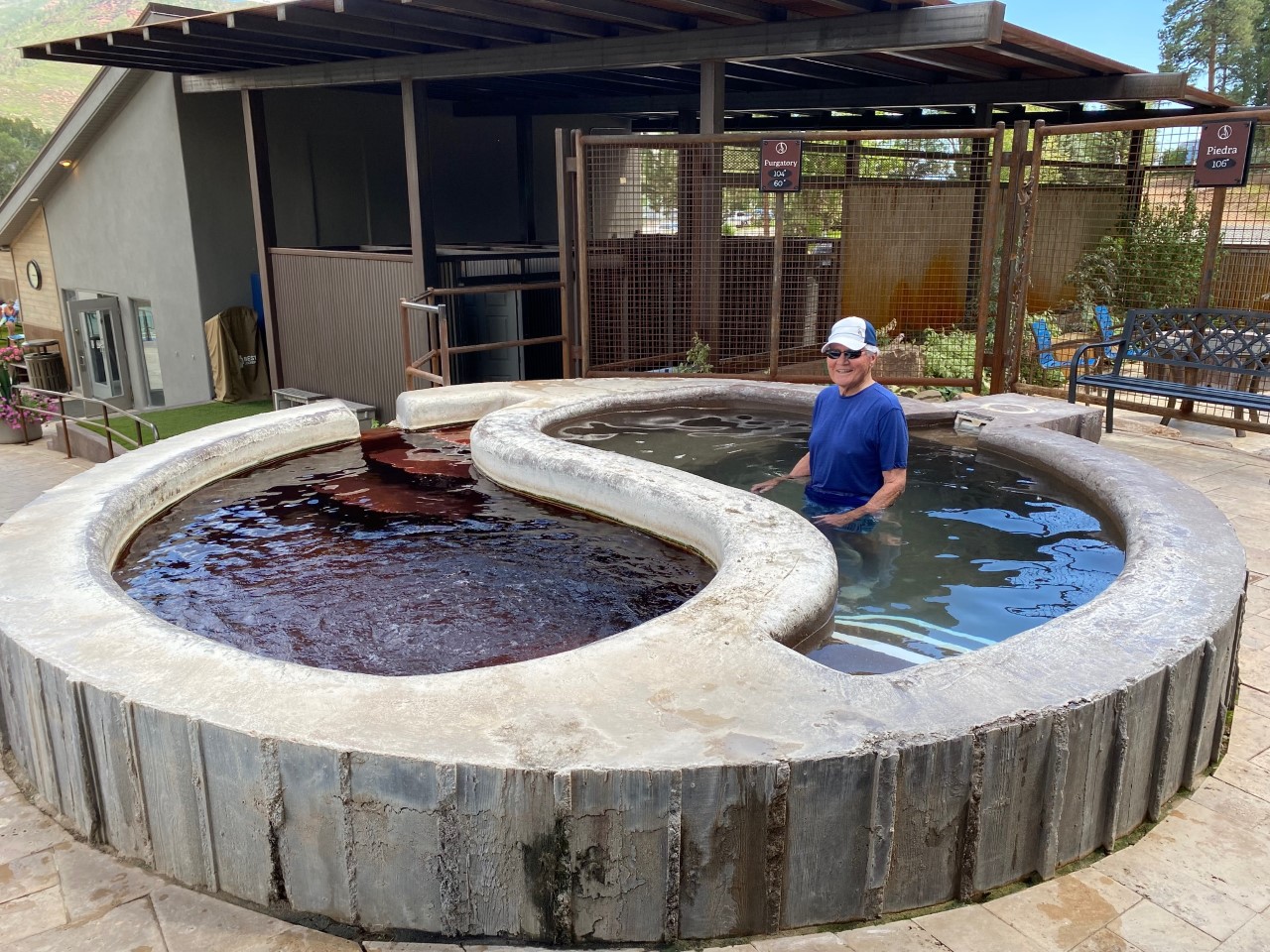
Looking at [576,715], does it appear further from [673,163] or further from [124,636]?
[673,163]

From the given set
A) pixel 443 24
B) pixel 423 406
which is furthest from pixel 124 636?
pixel 443 24

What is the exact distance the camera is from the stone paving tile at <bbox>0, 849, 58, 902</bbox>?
2.59 m

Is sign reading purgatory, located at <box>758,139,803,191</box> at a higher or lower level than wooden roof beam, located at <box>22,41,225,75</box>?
lower

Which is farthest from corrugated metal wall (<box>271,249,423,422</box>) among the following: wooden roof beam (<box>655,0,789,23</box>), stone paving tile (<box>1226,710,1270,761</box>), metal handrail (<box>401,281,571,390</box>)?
stone paving tile (<box>1226,710,1270,761</box>)

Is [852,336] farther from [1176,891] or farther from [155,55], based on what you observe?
[155,55]

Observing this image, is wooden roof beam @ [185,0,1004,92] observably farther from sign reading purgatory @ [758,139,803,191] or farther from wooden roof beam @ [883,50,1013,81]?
sign reading purgatory @ [758,139,803,191]

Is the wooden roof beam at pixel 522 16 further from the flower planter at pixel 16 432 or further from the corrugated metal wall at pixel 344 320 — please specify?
the flower planter at pixel 16 432

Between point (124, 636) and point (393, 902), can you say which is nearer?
point (393, 902)

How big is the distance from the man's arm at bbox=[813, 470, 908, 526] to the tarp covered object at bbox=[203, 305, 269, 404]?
12120 mm

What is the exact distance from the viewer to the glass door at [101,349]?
17734mm

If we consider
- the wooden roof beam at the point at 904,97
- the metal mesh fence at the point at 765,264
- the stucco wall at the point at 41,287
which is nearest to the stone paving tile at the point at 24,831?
the metal mesh fence at the point at 765,264

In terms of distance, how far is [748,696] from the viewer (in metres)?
2.63

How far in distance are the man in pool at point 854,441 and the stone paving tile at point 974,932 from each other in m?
2.41

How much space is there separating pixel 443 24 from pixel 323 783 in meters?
8.11
